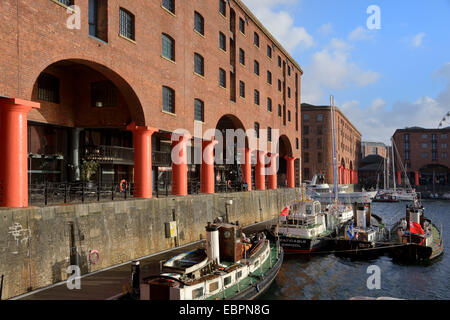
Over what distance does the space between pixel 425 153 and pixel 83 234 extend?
120 meters

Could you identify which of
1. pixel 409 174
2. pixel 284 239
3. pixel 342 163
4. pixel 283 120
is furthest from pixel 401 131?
pixel 284 239

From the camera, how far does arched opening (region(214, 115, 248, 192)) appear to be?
40312 mm

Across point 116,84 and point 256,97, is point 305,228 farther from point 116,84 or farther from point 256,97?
point 256,97

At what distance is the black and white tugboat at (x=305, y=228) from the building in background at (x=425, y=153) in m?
91.4

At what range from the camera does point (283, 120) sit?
53219 millimetres

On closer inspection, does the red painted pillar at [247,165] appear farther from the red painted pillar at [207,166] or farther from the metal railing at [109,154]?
the metal railing at [109,154]

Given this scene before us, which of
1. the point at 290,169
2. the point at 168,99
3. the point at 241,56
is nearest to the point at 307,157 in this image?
the point at 290,169

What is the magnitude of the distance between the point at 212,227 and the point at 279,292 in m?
5.63

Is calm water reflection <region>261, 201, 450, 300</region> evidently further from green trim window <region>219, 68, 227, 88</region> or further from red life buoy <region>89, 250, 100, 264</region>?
green trim window <region>219, 68, 227, 88</region>

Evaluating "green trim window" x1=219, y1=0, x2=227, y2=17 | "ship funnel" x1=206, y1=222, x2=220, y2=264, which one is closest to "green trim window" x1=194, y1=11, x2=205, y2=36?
"green trim window" x1=219, y1=0, x2=227, y2=17

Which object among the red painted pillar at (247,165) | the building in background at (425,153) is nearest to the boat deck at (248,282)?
the red painted pillar at (247,165)

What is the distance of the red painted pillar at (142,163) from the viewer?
24.1 meters

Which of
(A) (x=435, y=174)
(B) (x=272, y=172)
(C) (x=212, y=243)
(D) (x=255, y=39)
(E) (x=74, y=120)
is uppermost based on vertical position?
(D) (x=255, y=39)

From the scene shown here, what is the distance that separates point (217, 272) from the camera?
50.0ft
